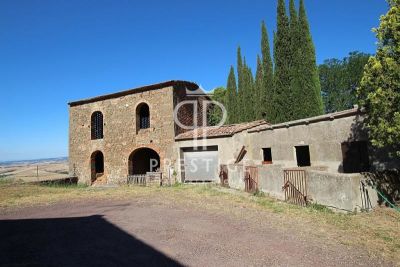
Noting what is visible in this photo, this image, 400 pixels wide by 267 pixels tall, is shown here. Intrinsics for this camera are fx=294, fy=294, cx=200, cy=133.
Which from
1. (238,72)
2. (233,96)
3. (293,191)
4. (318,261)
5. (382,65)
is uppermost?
(238,72)

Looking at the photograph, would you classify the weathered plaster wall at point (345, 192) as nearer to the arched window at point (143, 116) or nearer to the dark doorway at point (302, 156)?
the dark doorway at point (302, 156)

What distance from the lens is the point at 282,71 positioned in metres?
20.6

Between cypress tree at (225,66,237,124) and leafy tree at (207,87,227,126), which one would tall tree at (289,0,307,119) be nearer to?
leafy tree at (207,87,227,126)

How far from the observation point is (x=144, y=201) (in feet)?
39.7

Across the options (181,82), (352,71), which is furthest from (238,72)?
(352,71)

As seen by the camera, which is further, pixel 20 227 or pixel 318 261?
pixel 20 227

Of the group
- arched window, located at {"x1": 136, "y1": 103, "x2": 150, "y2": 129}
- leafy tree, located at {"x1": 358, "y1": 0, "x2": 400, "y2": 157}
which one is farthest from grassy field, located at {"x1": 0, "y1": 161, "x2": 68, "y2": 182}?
leafy tree, located at {"x1": 358, "y1": 0, "x2": 400, "y2": 157}

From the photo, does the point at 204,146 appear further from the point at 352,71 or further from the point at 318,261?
the point at 352,71

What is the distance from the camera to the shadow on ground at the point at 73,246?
212 inches

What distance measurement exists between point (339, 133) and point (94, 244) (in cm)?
980

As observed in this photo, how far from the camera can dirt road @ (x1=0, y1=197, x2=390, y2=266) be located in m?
5.40

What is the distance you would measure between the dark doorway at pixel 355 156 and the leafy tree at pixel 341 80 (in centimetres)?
3054

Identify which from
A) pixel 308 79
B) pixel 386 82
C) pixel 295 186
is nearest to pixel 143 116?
pixel 308 79

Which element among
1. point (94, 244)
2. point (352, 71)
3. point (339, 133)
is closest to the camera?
point (94, 244)
